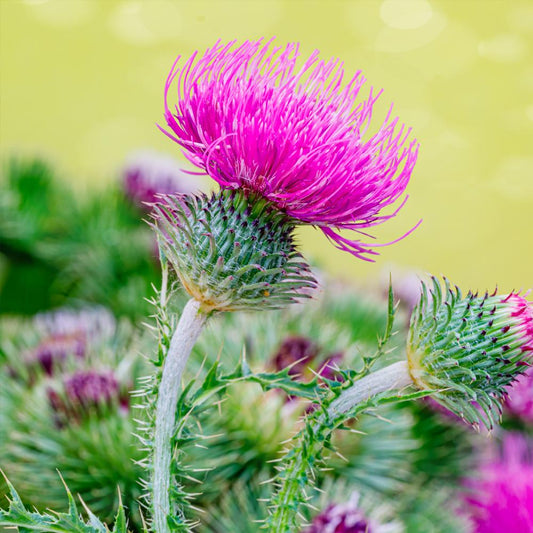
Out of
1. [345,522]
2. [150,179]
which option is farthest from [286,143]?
[150,179]

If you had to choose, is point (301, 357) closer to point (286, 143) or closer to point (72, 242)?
point (286, 143)

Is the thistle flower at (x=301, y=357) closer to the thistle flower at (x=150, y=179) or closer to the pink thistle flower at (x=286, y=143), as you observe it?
the pink thistle flower at (x=286, y=143)

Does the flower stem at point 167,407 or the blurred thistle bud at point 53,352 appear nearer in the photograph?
the flower stem at point 167,407

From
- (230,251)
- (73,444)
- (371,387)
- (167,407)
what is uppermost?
(230,251)

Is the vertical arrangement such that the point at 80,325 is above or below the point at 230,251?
below

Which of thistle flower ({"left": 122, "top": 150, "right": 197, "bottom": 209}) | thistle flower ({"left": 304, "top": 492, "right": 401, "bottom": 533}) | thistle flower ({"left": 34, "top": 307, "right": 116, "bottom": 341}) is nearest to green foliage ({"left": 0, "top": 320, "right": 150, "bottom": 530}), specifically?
thistle flower ({"left": 34, "top": 307, "right": 116, "bottom": 341})

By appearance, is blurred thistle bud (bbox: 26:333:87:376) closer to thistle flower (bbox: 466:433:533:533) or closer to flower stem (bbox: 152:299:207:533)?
flower stem (bbox: 152:299:207:533)

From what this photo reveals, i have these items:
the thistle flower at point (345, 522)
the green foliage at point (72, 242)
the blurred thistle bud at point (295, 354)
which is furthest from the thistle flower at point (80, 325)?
the thistle flower at point (345, 522)
